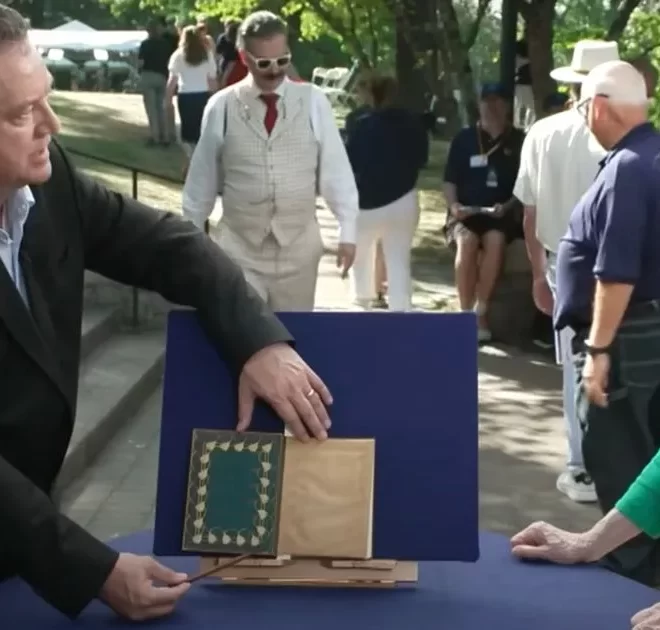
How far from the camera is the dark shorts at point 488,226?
32.1ft

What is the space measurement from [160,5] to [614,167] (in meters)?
25.5

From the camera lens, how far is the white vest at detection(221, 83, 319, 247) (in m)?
6.39

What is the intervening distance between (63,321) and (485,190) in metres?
7.50

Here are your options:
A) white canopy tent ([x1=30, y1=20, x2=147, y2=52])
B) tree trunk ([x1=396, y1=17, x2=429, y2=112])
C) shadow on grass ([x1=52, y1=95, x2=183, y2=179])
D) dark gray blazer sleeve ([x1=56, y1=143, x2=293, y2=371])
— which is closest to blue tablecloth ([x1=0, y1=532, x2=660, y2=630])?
dark gray blazer sleeve ([x1=56, y1=143, x2=293, y2=371])

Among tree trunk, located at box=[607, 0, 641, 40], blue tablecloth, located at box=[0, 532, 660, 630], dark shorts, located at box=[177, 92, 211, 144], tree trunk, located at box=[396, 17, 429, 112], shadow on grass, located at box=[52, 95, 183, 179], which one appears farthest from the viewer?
shadow on grass, located at box=[52, 95, 183, 179]

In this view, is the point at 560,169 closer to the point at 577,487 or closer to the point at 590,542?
the point at 577,487

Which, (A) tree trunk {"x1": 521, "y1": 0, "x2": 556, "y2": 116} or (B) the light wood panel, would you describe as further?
(A) tree trunk {"x1": 521, "y1": 0, "x2": 556, "y2": 116}

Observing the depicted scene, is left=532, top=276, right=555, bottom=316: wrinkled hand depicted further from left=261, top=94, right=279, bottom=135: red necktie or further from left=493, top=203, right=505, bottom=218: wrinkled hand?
left=493, top=203, right=505, bottom=218: wrinkled hand

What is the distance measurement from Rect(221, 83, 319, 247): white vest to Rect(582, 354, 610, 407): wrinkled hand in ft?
6.55

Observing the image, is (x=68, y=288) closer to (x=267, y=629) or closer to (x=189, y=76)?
(x=267, y=629)

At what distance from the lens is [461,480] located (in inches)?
96.3

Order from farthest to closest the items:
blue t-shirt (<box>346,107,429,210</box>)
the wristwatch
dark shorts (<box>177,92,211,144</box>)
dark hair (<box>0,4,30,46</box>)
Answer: dark shorts (<box>177,92,211,144</box>) < blue t-shirt (<box>346,107,429,210</box>) < the wristwatch < dark hair (<box>0,4,30,46</box>)

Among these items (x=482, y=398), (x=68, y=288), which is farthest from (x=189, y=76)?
(x=68, y=288)

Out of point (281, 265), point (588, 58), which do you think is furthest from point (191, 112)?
point (281, 265)
